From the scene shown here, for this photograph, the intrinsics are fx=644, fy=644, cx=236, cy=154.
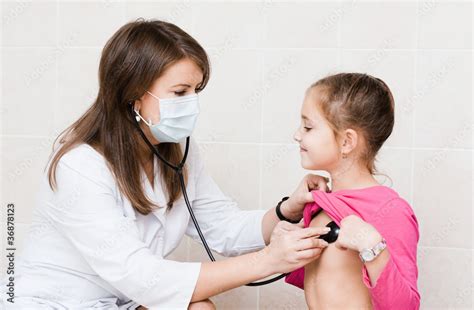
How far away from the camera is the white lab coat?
1.55 m

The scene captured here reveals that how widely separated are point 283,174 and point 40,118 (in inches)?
37.6

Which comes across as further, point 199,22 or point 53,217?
point 199,22

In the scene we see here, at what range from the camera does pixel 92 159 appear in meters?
1.65

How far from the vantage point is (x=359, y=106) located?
59.7 inches

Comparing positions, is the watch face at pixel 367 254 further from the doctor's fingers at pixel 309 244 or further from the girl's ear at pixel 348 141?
the girl's ear at pixel 348 141

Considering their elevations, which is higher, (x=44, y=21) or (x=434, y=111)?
(x=44, y=21)

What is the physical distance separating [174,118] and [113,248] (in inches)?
14.7

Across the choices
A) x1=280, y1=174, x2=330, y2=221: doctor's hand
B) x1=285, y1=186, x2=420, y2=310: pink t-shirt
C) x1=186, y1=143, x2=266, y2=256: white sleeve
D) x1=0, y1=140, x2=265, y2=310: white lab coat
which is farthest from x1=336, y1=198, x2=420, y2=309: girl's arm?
x1=186, y1=143, x2=266, y2=256: white sleeve

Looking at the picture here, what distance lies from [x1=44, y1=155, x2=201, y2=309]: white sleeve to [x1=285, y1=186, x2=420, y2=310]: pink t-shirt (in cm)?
40

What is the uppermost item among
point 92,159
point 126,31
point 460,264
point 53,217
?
point 126,31

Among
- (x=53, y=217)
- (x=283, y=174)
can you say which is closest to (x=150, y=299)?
(x=53, y=217)

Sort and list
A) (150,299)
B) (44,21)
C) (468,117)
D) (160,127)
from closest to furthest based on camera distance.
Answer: (150,299) → (160,127) → (468,117) → (44,21)

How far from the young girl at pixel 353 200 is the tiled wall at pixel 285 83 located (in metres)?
0.69

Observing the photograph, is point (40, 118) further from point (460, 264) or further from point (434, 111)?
point (460, 264)
